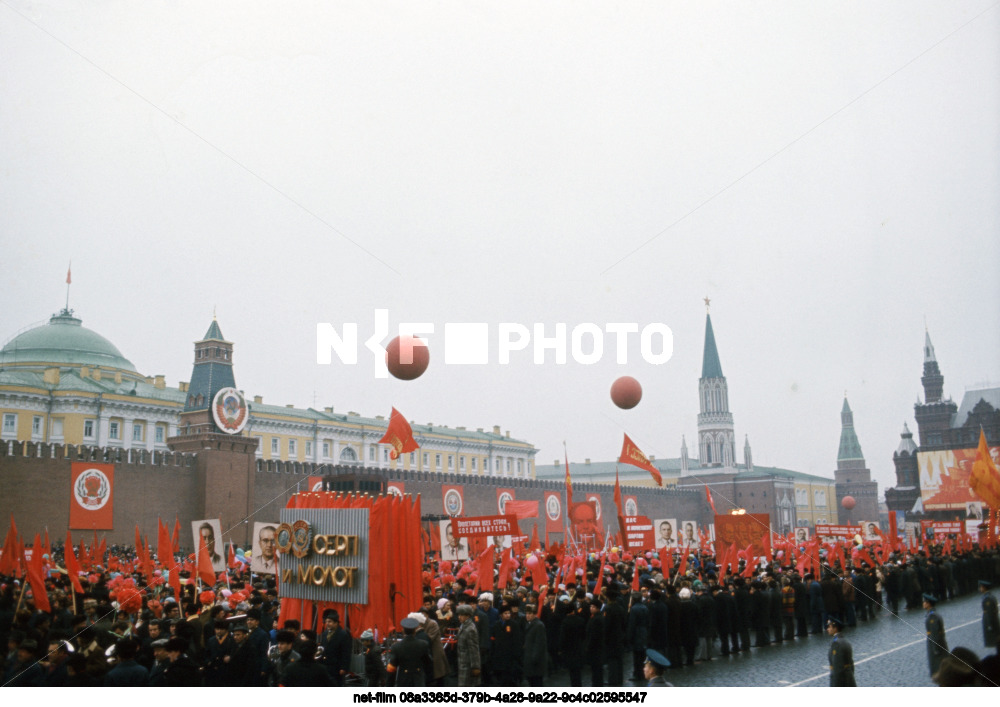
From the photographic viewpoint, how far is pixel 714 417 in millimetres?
78125

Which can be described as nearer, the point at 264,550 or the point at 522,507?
the point at 264,550

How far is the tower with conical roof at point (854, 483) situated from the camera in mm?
68312

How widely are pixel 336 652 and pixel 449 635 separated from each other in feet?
4.65

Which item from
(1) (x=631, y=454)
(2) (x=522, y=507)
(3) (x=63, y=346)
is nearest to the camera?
(1) (x=631, y=454)

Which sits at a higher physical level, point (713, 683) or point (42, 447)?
point (42, 447)

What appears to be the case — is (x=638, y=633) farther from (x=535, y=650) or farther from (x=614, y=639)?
(x=535, y=650)

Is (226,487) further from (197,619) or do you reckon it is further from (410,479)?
(197,619)

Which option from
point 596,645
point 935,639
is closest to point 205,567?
point 596,645

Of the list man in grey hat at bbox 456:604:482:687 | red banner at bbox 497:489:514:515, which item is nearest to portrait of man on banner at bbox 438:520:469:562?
man in grey hat at bbox 456:604:482:687

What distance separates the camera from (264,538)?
12375 mm

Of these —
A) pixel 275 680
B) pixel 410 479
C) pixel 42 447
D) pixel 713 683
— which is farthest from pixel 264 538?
pixel 410 479

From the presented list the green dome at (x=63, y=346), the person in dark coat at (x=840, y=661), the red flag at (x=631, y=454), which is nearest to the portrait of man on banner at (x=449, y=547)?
the red flag at (x=631, y=454)

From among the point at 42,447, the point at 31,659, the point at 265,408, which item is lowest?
the point at 31,659

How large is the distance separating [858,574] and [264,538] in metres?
9.67
